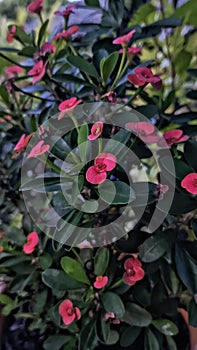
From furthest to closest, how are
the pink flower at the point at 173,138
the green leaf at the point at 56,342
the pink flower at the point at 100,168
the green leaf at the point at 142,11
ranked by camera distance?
the green leaf at the point at 142,11 < the green leaf at the point at 56,342 < the pink flower at the point at 173,138 < the pink flower at the point at 100,168

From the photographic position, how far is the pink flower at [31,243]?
1.92ft

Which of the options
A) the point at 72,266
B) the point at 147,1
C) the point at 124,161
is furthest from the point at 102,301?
the point at 147,1

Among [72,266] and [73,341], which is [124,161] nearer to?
[72,266]

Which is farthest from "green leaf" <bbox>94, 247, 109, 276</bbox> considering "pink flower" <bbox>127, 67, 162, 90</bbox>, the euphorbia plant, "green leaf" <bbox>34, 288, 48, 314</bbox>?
"pink flower" <bbox>127, 67, 162, 90</bbox>

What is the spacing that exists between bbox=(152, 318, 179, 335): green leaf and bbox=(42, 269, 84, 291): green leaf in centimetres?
12

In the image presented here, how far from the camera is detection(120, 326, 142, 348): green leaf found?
0.58 m

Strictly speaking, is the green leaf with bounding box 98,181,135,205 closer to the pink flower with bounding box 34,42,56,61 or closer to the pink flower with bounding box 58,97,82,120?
the pink flower with bounding box 58,97,82,120

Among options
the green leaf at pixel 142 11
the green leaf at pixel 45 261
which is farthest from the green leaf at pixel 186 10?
the green leaf at pixel 45 261

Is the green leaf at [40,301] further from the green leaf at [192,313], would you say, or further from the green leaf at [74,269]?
the green leaf at [192,313]

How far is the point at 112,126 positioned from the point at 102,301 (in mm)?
233

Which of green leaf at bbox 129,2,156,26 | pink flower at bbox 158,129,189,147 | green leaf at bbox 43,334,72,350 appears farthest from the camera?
green leaf at bbox 129,2,156,26

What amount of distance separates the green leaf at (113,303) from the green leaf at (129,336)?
0.06 metres

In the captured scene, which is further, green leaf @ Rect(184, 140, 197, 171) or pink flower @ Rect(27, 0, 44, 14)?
pink flower @ Rect(27, 0, 44, 14)

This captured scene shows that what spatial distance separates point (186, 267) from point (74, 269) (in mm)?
142
